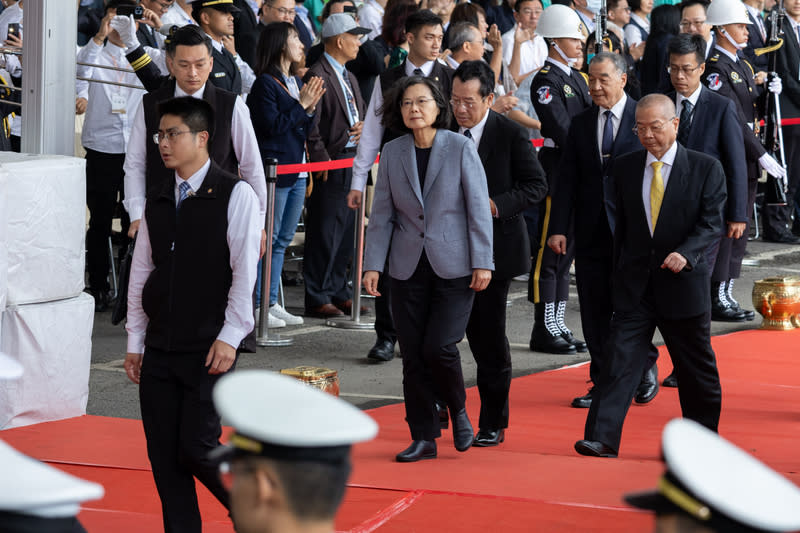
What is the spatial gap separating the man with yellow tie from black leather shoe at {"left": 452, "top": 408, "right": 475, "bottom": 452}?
0.51 metres

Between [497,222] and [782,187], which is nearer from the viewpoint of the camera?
[497,222]

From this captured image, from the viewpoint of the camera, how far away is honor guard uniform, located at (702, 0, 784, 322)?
8.84m

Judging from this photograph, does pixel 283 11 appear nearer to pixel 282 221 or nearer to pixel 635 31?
pixel 282 221

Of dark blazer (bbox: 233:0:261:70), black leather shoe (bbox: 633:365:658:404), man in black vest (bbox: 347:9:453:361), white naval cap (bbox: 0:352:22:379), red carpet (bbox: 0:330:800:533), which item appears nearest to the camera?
white naval cap (bbox: 0:352:22:379)

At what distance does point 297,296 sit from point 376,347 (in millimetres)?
2338

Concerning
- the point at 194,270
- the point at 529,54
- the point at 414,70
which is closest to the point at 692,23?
the point at 529,54

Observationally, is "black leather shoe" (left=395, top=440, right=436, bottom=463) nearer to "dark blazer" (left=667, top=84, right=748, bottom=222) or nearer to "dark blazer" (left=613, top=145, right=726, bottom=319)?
"dark blazer" (left=613, top=145, right=726, bottom=319)

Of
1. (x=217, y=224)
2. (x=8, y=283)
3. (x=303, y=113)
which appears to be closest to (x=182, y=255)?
(x=217, y=224)

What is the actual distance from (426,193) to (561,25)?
9.11 ft

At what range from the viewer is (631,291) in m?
6.02

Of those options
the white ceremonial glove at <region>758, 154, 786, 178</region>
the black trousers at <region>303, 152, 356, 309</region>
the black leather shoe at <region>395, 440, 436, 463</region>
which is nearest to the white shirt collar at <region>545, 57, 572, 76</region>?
the white ceremonial glove at <region>758, 154, 786, 178</region>

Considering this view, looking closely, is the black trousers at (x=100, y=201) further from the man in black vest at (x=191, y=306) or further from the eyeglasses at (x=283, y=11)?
the man in black vest at (x=191, y=306)

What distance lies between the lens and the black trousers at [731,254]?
8734mm

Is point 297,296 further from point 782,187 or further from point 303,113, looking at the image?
point 782,187
